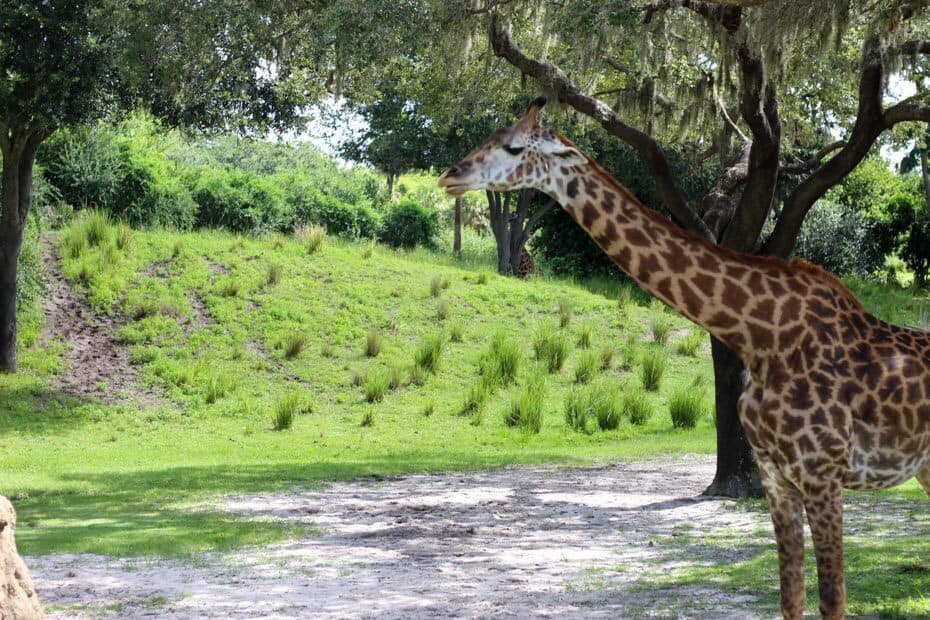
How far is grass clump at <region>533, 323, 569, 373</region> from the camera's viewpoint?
20.4 m

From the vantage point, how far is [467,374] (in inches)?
788

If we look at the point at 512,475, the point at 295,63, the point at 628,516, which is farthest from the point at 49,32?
the point at 628,516

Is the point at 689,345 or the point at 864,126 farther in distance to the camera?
the point at 689,345

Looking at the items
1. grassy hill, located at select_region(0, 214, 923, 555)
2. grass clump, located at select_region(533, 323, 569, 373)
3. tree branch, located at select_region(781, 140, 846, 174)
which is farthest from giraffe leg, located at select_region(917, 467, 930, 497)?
grass clump, located at select_region(533, 323, 569, 373)

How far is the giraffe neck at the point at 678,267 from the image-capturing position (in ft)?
19.4

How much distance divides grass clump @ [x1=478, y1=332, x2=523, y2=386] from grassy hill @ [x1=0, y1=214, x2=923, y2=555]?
4 centimetres

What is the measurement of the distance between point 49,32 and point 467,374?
8608 millimetres

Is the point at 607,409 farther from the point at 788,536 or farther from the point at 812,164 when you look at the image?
the point at 788,536

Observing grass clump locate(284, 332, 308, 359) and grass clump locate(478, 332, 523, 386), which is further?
grass clump locate(284, 332, 308, 359)

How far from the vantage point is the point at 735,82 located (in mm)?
13133

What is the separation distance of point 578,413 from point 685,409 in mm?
1537

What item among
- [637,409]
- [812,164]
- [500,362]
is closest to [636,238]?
[812,164]

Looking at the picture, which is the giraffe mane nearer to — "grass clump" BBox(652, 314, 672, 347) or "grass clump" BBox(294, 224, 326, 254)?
"grass clump" BBox(652, 314, 672, 347)

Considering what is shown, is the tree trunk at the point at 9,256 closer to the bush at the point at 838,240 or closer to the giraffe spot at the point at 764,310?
the giraffe spot at the point at 764,310
